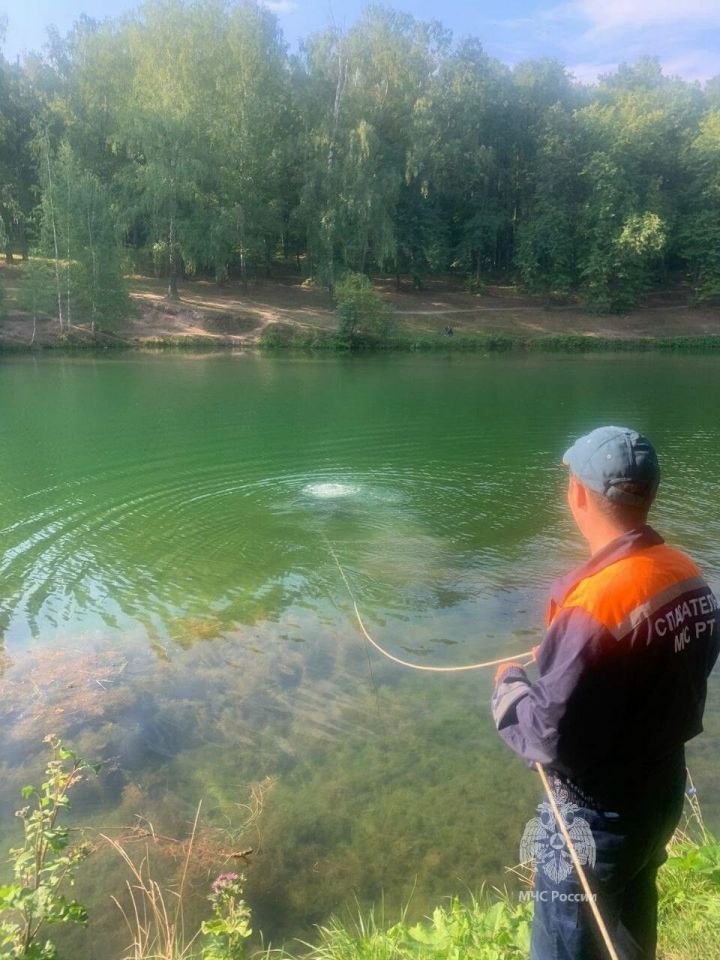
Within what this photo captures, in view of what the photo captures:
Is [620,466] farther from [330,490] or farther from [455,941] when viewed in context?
[330,490]

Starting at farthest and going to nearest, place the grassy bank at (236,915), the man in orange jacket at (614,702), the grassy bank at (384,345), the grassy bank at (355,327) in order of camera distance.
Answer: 1. the grassy bank at (355,327)
2. the grassy bank at (384,345)
3. the grassy bank at (236,915)
4. the man in orange jacket at (614,702)

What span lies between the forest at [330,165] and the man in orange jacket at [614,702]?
44.3 metres

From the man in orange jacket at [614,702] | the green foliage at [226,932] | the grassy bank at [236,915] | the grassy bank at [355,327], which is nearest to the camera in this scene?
the man in orange jacket at [614,702]

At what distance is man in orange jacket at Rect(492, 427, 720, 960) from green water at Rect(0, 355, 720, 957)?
8.20 feet

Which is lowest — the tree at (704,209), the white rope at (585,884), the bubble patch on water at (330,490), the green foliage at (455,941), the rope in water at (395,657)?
the bubble patch on water at (330,490)

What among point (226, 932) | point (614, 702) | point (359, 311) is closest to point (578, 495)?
point (614, 702)

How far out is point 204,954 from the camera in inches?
146

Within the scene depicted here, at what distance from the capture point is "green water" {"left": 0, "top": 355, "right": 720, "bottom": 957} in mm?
5230

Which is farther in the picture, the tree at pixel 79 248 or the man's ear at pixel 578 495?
the tree at pixel 79 248

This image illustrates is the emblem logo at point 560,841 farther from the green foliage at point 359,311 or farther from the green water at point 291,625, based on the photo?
the green foliage at point 359,311

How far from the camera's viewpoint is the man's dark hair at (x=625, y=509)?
2400 millimetres

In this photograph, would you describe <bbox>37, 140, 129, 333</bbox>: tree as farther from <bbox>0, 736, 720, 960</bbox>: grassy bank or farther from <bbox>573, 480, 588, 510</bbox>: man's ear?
A: <bbox>573, 480, 588, 510</bbox>: man's ear

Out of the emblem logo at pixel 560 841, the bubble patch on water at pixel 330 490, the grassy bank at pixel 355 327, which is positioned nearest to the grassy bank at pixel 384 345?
the grassy bank at pixel 355 327

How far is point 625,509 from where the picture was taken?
95.4 inches
